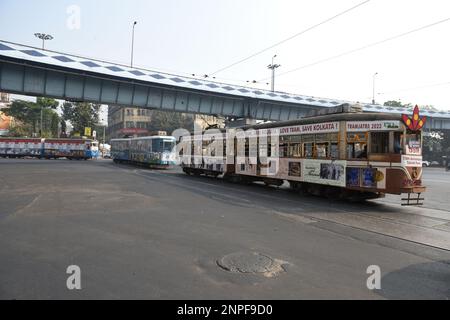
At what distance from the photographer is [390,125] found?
11312 millimetres

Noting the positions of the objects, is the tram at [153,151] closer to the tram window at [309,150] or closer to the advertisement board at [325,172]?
the tram window at [309,150]

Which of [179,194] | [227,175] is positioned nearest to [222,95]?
[227,175]

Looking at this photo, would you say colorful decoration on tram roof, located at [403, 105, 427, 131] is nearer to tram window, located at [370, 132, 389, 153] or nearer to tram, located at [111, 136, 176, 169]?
tram window, located at [370, 132, 389, 153]

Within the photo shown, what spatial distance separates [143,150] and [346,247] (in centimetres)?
2902

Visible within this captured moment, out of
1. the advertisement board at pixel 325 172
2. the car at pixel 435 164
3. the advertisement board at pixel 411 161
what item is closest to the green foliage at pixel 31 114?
the advertisement board at pixel 325 172

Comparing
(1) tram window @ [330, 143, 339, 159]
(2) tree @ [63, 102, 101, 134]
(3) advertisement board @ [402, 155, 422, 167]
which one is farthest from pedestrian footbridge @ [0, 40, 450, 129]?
(2) tree @ [63, 102, 101, 134]

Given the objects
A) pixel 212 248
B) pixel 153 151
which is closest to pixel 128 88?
pixel 153 151

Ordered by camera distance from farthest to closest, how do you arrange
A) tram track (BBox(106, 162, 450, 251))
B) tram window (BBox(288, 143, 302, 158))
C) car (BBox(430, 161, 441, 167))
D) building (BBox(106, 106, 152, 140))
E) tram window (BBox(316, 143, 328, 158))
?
building (BBox(106, 106, 152, 140)), car (BBox(430, 161, 441, 167)), tram window (BBox(288, 143, 302, 158)), tram window (BBox(316, 143, 328, 158)), tram track (BBox(106, 162, 450, 251))

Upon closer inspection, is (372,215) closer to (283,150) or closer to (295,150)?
(295,150)

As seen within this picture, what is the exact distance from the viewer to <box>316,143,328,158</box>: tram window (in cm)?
1311

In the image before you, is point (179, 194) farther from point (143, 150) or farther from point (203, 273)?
point (143, 150)

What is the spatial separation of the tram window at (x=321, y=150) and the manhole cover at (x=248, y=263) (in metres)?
8.33

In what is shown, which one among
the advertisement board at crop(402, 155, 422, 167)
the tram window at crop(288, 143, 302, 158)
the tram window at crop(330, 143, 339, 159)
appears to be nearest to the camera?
the advertisement board at crop(402, 155, 422, 167)

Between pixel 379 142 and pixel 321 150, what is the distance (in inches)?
94.1
